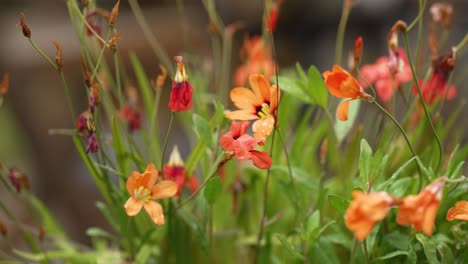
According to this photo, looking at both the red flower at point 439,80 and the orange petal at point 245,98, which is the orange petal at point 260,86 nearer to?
the orange petal at point 245,98

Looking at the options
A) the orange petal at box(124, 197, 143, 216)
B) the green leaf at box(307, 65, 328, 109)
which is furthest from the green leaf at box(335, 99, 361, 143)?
the orange petal at box(124, 197, 143, 216)

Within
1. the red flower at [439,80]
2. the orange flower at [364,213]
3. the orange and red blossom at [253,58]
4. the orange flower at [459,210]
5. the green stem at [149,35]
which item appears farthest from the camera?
the orange and red blossom at [253,58]

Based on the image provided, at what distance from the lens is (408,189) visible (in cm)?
56

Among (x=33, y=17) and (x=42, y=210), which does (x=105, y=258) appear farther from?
(x=33, y=17)

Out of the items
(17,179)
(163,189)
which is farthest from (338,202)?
(17,179)

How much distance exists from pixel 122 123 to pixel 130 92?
0.10 metres

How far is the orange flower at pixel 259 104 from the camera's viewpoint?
473mm

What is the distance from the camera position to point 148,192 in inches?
19.5

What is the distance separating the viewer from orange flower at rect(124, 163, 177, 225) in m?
0.48

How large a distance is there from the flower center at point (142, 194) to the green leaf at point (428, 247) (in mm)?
216

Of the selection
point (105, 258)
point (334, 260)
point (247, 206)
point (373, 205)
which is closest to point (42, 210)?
point (105, 258)

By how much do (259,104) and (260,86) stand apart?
0.06ft

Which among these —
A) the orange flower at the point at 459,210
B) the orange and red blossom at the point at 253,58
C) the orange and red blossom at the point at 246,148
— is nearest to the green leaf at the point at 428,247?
the orange flower at the point at 459,210

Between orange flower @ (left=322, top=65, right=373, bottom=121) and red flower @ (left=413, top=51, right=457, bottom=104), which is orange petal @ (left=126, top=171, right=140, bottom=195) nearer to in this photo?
orange flower @ (left=322, top=65, right=373, bottom=121)
